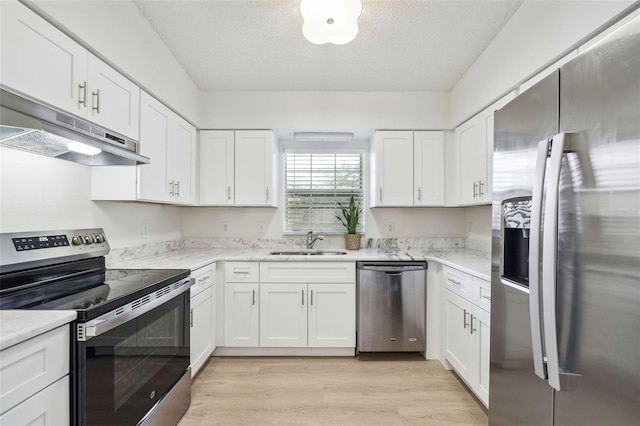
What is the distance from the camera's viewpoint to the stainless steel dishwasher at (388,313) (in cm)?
257

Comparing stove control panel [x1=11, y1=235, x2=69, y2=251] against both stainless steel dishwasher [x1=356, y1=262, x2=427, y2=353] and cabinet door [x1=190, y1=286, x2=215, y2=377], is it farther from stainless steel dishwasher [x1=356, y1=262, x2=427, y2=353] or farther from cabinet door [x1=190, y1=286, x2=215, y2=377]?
stainless steel dishwasher [x1=356, y1=262, x2=427, y2=353]

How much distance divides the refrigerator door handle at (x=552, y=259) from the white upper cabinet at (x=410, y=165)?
2098mm

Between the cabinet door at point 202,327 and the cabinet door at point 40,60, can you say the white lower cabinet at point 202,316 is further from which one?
the cabinet door at point 40,60

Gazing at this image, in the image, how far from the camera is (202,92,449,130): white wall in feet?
9.63

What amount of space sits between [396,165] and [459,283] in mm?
1311

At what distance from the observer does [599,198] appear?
76 cm

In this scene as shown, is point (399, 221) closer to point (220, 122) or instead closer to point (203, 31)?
point (220, 122)

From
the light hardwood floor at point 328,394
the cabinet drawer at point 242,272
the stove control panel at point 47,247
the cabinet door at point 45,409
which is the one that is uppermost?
the stove control panel at point 47,247

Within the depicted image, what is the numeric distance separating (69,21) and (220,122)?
1605mm

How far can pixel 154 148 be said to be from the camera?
6.96ft

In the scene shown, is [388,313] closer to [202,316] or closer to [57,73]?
→ [202,316]

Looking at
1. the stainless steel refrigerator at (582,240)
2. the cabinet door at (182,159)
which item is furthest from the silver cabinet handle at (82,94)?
the stainless steel refrigerator at (582,240)

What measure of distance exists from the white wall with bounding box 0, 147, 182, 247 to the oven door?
79 cm

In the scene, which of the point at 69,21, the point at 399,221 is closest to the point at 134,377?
the point at 69,21
